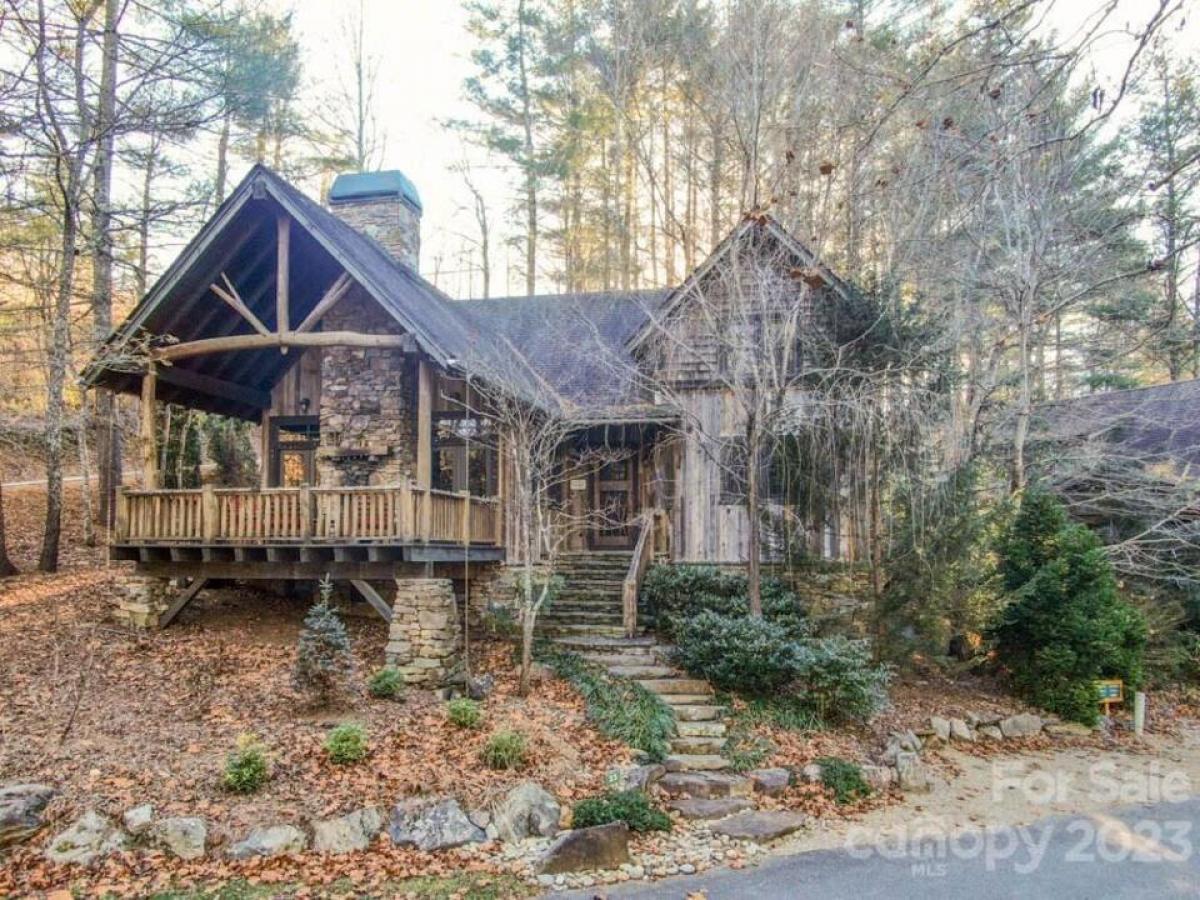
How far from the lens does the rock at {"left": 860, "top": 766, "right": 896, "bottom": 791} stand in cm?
852

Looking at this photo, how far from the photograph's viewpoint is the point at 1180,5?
313 cm

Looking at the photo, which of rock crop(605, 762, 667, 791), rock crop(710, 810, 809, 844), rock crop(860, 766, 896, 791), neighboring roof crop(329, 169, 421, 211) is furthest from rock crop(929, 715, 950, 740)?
neighboring roof crop(329, 169, 421, 211)

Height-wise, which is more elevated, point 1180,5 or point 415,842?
point 1180,5

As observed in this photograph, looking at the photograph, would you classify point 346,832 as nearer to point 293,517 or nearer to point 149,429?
point 293,517

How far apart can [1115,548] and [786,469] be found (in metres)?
5.58

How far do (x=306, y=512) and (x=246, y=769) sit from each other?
4.16 m

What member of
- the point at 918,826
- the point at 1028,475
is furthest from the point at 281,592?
the point at 1028,475

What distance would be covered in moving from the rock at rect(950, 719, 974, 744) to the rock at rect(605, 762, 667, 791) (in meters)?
4.55

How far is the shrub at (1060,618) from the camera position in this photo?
11.1 metres

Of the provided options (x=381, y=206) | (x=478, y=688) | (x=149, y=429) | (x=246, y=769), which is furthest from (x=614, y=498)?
(x=246, y=769)

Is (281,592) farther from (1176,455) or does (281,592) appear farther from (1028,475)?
(1176,455)

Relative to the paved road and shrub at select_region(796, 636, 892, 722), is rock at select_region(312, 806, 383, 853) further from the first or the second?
shrub at select_region(796, 636, 892, 722)

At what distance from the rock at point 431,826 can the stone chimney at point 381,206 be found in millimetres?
11848

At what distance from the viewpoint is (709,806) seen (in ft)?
25.7
